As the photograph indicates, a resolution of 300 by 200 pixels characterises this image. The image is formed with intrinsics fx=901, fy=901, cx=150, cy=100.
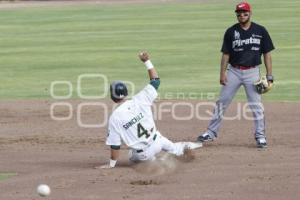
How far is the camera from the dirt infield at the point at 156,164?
9.52 metres

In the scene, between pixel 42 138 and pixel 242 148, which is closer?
pixel 242 148

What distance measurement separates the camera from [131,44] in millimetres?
28094

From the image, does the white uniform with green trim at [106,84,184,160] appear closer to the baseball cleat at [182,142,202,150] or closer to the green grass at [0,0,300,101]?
the baseball cleat at [182,142,202,150]

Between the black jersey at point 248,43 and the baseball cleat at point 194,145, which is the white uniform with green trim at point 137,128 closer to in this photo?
the baseball cleat at point 194,145

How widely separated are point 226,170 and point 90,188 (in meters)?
1.76

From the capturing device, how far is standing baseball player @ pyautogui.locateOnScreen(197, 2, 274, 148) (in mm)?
12117

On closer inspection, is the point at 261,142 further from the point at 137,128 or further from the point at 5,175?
the point at 5,175

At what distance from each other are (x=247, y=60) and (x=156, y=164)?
218 cm

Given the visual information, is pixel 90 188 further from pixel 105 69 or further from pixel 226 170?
pixel 105 69

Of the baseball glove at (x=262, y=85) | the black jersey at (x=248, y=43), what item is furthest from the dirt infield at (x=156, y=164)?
the black jersey at (x=248, y=43)

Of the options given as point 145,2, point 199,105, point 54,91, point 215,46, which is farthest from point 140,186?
point 145,2

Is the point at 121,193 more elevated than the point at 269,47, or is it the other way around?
the point at 269,47

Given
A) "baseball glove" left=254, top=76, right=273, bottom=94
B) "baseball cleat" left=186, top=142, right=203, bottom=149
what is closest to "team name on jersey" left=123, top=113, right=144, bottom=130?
"baseball cleat" left=186, top=142, right=203, bottom=149

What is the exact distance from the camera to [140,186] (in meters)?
9.82
